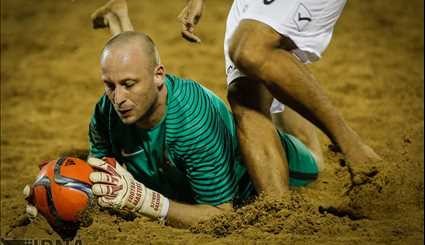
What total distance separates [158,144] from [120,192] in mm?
496

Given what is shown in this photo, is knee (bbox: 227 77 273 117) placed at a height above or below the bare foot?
below

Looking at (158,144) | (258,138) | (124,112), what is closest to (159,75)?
(124,112)

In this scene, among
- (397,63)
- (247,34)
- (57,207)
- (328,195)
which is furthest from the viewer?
(397,63)

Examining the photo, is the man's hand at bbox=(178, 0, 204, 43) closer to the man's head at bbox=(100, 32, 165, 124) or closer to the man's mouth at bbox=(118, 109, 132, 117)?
the man's head at bbox=(100, 32, 165, 124)

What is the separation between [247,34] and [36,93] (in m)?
3.77

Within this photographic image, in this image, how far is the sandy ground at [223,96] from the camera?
15.6ft

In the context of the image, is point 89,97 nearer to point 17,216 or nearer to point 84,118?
point 84,118

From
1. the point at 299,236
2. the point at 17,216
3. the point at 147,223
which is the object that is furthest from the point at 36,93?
the point at 299,236

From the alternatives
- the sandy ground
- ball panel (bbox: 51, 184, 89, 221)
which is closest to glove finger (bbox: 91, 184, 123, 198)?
ball panel (bbox: 51, 184, 89, 221)

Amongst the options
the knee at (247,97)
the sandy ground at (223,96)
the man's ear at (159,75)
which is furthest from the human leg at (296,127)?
the man's ear at (159,75)

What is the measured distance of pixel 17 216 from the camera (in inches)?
212

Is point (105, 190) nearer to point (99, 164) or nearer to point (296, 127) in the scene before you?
point (99, 164)

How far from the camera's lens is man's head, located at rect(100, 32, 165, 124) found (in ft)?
15.4

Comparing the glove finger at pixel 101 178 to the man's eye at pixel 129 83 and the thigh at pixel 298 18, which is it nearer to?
the man's eye at pixel 129 83
